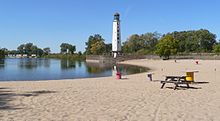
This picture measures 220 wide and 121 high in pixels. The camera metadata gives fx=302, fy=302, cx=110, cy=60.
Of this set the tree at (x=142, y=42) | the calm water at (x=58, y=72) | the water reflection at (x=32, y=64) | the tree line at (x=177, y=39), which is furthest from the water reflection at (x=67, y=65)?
the tree at (x=142, y=42)

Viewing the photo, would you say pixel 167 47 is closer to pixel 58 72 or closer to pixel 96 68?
pixel 96 68

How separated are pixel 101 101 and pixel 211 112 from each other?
4.72 metres

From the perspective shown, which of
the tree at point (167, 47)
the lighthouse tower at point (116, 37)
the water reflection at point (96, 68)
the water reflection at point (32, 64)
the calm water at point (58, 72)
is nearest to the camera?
the calm water at point (58, 72)

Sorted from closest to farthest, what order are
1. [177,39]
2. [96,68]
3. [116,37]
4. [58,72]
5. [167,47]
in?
[58,72]
[96,68]
[167,47]
[116,37]
[177,39]

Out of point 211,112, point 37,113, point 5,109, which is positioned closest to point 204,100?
point 211,112

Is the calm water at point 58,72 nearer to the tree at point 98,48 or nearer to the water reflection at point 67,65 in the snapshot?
the water reflection at point 67,65

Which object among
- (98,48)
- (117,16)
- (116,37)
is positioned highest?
(117,16)

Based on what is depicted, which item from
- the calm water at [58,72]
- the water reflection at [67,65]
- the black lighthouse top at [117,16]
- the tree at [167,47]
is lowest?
the calm water at [58,72]

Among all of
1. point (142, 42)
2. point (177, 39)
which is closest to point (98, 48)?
point (142, 42)

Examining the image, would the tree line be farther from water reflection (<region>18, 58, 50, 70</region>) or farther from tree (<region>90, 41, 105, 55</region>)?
water reflection (<region>18, 58, 50, 70</region>)

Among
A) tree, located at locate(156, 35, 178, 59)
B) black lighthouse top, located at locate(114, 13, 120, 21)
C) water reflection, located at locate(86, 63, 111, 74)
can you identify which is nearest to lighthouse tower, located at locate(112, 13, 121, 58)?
black lighthouse top, located at locate(114, 13, 120, 21)

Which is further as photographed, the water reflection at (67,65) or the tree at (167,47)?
the tree at (167,47)

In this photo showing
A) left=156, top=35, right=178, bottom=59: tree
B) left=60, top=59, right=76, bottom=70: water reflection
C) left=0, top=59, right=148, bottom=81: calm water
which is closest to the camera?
left=0, top=59, right=148, bottom=81: calm water

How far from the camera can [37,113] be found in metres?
10.1
